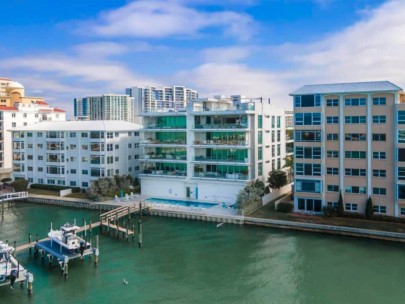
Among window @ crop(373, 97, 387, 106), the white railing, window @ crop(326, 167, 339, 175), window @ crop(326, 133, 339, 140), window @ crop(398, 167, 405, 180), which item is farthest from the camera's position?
the white railing

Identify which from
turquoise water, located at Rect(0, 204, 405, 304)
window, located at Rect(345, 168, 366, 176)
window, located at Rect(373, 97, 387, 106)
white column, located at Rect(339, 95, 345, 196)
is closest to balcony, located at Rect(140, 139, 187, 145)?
turquoise water, located at Rect(0, 204, 405, 304)

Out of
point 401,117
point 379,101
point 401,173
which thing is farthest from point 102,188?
point 401,117

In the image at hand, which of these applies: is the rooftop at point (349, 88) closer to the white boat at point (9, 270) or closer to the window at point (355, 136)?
the window at point (355, 136)

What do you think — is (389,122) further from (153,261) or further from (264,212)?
(153,261)

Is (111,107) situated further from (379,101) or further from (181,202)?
(379,101)

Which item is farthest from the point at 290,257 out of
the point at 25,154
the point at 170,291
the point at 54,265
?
the point at 25,154

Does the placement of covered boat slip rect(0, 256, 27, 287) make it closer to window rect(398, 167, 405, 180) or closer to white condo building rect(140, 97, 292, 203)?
white condo building rect(140, 97, 292, 203)
